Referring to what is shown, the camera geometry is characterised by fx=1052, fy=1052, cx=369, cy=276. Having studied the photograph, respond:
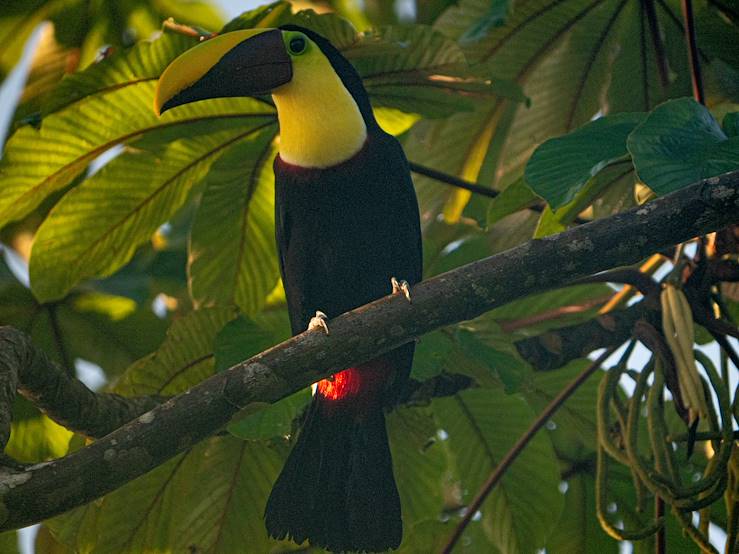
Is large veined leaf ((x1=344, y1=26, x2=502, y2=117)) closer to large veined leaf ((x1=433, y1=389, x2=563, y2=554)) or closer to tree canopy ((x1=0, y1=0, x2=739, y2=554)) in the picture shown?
tree canopy ((x1=0, y1=0, x2=739, y2=554))

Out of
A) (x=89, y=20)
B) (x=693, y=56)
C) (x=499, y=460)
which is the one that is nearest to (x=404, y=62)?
(x=693, y=56)

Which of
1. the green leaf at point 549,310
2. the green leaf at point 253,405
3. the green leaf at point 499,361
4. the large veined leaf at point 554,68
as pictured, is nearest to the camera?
the green leaf at point 253,405

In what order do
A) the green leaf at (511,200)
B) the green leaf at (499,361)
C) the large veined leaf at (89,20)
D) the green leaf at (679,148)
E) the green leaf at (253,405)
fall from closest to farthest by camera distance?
the green leaf at (679,148)
the green leaf at (253,405)
the green leaf at (499,361)
the green leaf at (511,200)
the large veined leaf at (89,20)

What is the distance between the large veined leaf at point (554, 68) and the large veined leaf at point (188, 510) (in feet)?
3.25

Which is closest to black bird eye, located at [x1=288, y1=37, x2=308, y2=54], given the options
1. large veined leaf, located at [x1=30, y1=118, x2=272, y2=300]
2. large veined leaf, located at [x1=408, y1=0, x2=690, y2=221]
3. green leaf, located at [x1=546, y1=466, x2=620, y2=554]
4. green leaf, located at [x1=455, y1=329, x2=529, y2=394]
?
large veined leaf, located at [x1=30, y1=118, x2=272, y2=300]

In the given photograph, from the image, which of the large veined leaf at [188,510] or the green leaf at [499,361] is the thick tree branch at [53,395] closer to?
the large veined leaf at [188,510]

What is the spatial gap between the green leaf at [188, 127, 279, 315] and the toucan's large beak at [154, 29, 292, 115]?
0.61 feet

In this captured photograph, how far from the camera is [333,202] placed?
2643 millimetres

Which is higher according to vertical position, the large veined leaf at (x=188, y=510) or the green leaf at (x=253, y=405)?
the green leaf at (x=253, y=405)

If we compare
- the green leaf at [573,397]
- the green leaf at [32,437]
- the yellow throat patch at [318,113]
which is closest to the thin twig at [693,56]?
the green leaf at [573,397]

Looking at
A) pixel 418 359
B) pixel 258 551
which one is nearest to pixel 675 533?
pixel 418 359

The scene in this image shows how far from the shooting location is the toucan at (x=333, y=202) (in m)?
2.48

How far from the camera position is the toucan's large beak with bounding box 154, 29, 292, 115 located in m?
2.30

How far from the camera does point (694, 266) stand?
2.26m
